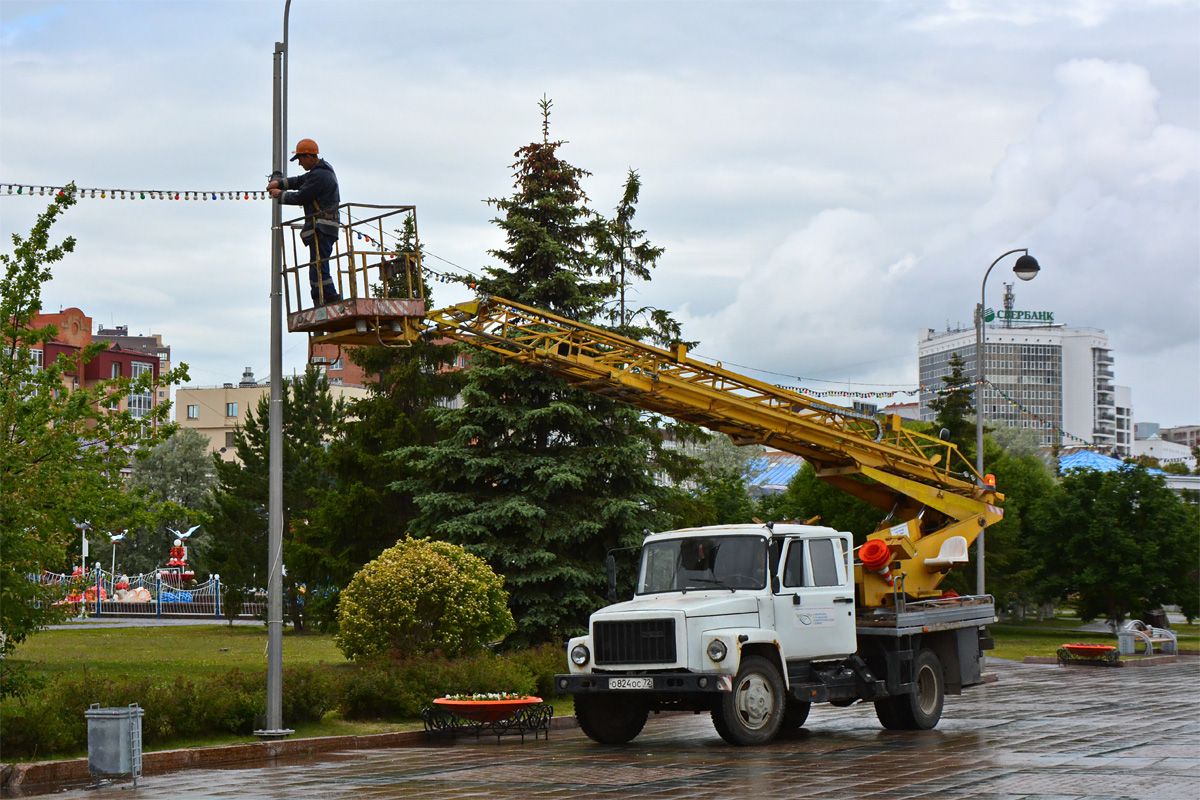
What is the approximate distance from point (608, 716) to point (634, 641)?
4.20 ft

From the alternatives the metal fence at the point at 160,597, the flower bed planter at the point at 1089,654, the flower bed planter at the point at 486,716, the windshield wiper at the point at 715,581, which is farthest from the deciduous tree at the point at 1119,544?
the flower bed planter at the point at 486,716

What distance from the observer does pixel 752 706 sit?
1568 centimetres

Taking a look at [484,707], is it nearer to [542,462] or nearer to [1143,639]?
[542,462]

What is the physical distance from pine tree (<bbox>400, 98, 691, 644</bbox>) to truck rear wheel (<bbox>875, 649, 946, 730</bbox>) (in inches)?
418

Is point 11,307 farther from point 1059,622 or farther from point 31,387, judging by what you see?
point 1059,622

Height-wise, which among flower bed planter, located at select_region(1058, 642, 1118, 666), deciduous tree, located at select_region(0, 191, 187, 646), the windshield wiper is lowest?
flower bed planter, located at select_region(1058, 642, 1118, 666)

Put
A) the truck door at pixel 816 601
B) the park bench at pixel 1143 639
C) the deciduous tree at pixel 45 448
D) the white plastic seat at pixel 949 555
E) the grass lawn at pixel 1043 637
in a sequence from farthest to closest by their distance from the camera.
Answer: the grass lawn at pixel 1043 637
the park bench at pixel 1143 639
the white plastic seat at pixel 949 555
the truck door at pixel 816 601
the deciduous tree at pixel 45 448

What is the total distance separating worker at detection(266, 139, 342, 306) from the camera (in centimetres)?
1602

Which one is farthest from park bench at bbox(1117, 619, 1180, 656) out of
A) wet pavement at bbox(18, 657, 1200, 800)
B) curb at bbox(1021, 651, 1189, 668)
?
wet pavement at bbox(18, 657, 1200, 800)

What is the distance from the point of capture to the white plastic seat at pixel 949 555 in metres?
19.4

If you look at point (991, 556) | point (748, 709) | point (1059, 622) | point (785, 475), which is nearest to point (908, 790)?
point (748, 709)

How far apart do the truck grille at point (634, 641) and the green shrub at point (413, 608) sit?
559 cm

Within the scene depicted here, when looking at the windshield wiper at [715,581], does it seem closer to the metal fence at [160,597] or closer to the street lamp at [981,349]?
the street lamp at [981,349]

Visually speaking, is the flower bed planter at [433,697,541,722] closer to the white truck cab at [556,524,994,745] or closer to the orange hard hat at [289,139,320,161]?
the white truck cab at [556,524,994,745]
